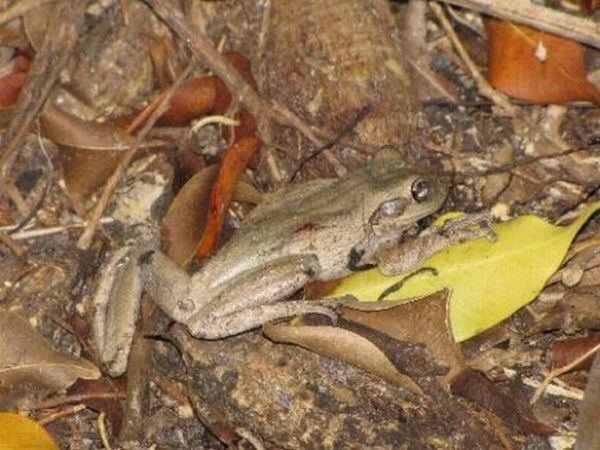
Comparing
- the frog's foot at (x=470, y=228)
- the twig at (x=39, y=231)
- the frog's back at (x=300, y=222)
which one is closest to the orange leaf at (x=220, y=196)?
the frog's back at (x=300, y=222)

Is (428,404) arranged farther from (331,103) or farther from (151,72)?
(151,72)

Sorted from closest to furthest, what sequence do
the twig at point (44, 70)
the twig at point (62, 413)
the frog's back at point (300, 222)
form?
the frog's back at point (300, 222), the twig at point (62, 413), the twig at point (44, 70)

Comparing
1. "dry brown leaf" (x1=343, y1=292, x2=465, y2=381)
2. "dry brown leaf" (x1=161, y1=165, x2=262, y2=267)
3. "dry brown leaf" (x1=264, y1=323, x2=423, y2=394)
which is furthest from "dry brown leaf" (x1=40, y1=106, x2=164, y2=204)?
"dry brown leaf" (x1=343, y1=292, x2=465, y2=381)

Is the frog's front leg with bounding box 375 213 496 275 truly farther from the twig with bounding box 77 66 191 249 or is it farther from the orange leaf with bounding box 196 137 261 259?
the twig with bounding box 77 66 191 249

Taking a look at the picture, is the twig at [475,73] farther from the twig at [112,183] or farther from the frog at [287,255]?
the twig at [112,183]

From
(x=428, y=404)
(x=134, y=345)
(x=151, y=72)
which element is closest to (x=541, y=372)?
(x=428, y=404)

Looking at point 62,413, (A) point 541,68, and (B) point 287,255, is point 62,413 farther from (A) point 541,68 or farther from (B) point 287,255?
(A) point 541,68
